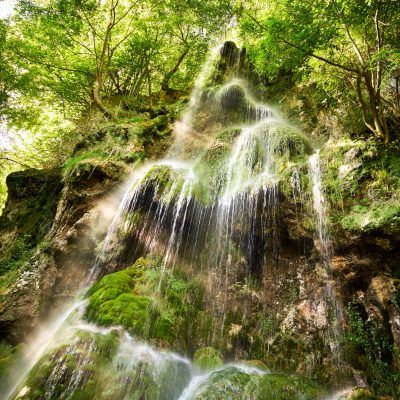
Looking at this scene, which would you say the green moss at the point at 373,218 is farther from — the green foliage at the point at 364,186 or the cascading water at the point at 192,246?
the cascading water at the point at 192,246

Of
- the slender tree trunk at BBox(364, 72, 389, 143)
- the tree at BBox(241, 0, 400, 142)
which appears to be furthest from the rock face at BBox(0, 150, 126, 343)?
the slender tree trunk at BBox(364, 72, 389, 143)

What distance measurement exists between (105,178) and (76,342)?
6.10 meters

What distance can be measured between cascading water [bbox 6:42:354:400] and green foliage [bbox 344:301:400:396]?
4.81 ft

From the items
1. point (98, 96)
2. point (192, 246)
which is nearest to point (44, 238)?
point (192, 246)

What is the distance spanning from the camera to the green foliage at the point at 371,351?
5.24 m

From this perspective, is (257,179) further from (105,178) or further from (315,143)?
(105,178)

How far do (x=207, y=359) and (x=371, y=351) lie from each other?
3143mm

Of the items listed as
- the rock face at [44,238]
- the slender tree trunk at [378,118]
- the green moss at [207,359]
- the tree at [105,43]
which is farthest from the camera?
the tree at [105,43]

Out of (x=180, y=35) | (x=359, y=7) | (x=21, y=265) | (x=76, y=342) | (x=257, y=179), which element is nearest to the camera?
(x=76, y=342)

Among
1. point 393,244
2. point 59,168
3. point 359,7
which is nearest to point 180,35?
point 59,168

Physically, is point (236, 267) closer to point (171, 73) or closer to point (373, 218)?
point (373, 218)

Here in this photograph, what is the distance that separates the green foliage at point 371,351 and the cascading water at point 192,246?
1.47 metres

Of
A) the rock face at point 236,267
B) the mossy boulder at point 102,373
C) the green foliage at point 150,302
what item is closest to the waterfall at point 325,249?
the rock face at point 236,267

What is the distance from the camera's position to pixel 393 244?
568 centimetres
